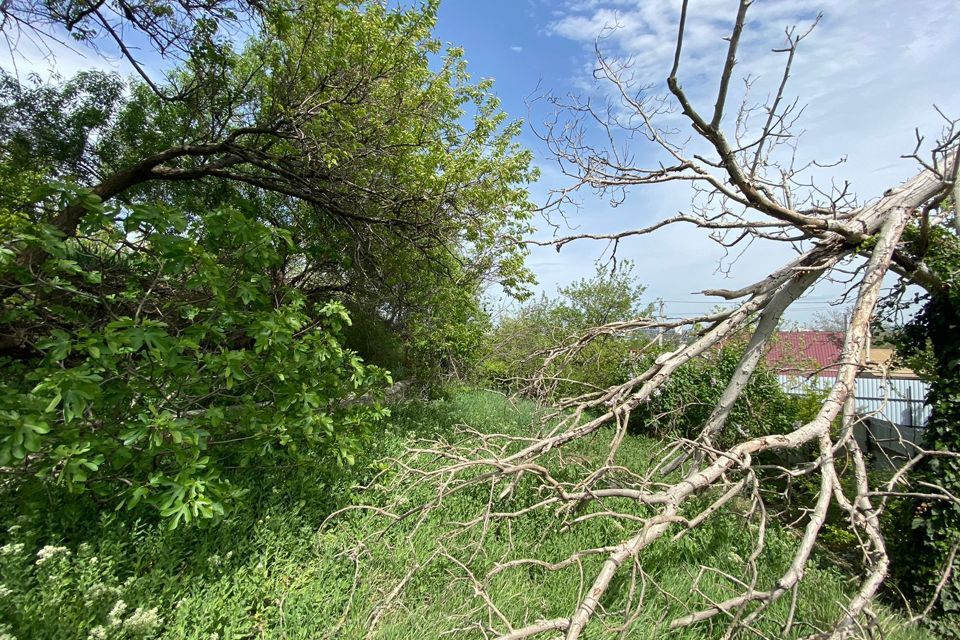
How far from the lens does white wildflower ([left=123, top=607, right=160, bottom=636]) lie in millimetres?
1924

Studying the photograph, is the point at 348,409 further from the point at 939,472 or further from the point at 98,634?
the point at 939,472

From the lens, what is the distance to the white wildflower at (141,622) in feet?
6.31

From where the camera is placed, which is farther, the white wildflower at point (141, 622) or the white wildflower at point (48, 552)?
the white wildflower at point (48, 552)

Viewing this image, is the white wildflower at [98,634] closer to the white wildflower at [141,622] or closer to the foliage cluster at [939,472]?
the white wildflower at [141,622]

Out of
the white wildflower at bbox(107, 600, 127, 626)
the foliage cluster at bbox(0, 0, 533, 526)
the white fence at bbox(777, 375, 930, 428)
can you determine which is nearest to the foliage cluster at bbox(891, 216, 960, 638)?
the white fence at bbox(777, 375, 930, 428)

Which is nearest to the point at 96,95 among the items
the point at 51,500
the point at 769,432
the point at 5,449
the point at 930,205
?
the point at 51,500

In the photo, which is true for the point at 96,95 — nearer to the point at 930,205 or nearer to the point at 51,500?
the point at 51,500

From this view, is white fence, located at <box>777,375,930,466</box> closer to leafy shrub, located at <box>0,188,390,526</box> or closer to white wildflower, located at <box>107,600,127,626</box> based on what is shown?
leafy shrub, located at <box>0,188,390,526</box>

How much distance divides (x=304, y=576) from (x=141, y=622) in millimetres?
940

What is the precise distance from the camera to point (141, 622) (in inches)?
76.2

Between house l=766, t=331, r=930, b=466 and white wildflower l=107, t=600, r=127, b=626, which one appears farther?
house l=766, t=331, r=930, b=466

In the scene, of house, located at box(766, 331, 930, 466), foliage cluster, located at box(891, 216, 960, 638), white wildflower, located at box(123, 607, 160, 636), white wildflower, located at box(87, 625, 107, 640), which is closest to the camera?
white wildflower, located at box(87, 625, 107, 640)

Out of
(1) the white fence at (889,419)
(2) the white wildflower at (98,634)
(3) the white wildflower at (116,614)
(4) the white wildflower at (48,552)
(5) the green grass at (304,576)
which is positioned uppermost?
(1) the white fence at (889,419)

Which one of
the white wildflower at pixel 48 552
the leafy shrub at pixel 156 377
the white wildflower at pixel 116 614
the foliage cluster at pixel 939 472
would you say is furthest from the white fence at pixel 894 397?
the white wildflower at pixel 48 552
